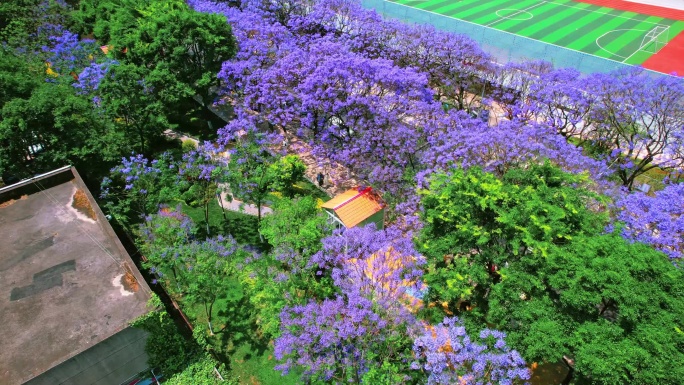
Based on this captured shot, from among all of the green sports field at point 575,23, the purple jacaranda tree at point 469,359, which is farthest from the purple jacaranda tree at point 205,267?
the green sports field at point 575,23

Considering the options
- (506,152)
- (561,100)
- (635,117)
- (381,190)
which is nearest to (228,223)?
(381,190)

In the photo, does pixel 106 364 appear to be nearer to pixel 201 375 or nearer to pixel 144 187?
pixel 201 375

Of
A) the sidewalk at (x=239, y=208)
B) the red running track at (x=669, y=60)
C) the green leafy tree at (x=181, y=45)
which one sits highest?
the green leafy tree at (x=181, y=45)

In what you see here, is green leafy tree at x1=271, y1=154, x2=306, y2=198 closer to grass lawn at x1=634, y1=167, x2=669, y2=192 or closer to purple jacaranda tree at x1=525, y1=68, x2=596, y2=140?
purple jacaranda tree at x1=525, y1=68, x2=596, y2=140

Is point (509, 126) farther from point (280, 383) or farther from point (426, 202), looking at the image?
point (280, 383)

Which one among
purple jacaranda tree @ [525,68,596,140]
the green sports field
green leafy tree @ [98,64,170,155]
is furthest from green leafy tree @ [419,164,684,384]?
the green sports field

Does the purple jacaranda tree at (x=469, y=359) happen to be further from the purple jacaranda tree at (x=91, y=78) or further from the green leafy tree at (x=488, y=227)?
the purple jacaranda tree at (x=91, y=78)
